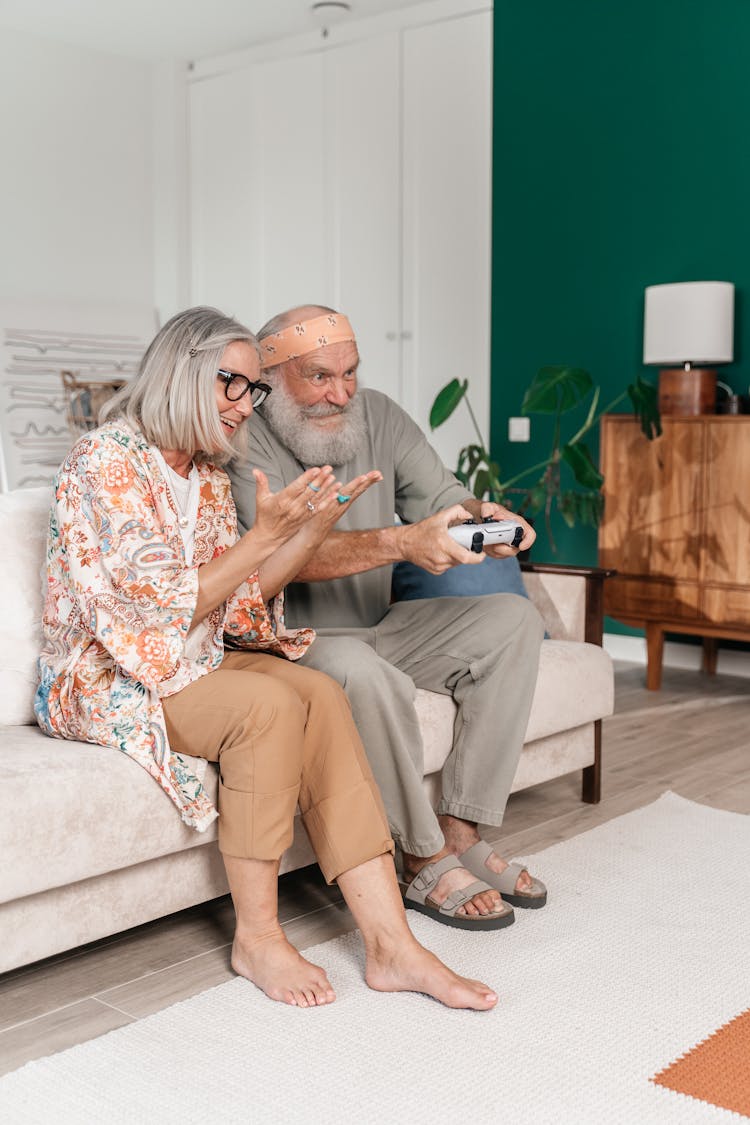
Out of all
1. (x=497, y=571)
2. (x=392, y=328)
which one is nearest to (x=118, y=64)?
(x=392, y=328)

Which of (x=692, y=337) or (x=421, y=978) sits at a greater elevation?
(x=692, y=337)

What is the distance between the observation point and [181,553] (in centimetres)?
207

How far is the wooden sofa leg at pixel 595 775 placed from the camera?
2979 mm

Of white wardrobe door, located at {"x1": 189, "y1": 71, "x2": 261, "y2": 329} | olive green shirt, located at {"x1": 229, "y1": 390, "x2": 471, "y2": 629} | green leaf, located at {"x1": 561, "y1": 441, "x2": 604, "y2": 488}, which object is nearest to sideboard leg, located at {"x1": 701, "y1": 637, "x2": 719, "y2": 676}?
green leaf, located at {"x1": 561, "y1": 441, "x2": 604, "y2": 488}

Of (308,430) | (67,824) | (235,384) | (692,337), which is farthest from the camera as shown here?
(692,337)

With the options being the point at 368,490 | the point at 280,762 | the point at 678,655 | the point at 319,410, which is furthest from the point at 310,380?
the point at 678,655

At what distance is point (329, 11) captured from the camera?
589 cm

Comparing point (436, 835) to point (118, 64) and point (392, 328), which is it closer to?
point (392, 328)

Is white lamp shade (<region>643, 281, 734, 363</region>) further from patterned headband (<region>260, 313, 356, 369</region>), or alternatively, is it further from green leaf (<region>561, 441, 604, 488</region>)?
patterned headband (<region>260, 313, 356, 369</region>)

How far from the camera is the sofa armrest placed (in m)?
3.03

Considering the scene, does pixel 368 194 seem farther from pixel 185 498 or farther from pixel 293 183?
pixel 185 498

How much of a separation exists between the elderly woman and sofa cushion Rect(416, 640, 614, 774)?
1.74ft

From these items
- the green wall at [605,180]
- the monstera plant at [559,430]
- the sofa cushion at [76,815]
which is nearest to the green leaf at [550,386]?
the monstera plant at [559,430]

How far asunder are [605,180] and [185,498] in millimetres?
3571
